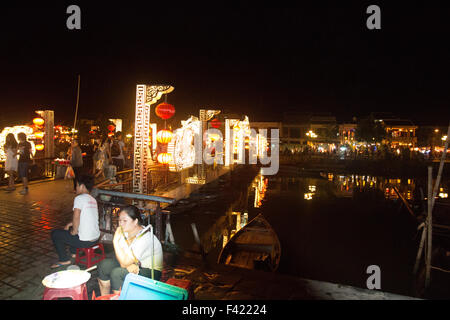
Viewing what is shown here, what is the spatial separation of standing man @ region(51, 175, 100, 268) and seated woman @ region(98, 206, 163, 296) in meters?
0.91

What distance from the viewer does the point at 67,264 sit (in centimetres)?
460

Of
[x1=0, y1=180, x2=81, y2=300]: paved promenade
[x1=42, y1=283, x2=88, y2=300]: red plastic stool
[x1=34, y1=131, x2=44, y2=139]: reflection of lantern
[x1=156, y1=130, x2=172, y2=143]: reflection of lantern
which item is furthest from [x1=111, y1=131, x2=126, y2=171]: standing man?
[x1=42, y1=283, x2=88, y2=300]: red plastic stool

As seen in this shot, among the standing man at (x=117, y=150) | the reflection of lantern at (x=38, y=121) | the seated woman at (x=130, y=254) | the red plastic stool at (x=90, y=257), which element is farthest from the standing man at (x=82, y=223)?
the reflection of lantern at (x=38, y=121)

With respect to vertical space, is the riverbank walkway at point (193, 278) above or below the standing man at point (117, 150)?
below

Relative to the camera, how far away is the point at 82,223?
4.19 metres

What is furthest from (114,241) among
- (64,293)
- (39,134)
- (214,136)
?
(39,134)

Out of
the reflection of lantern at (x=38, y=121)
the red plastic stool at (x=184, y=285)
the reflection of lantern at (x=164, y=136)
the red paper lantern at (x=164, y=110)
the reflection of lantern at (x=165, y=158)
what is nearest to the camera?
the red plastic stool at (x=184, y=285)

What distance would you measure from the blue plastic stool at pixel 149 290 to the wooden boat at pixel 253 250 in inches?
188

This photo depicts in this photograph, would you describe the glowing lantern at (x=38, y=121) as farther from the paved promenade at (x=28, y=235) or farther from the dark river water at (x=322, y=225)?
the dark river water at (x=322, y=225)

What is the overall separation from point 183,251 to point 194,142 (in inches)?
401

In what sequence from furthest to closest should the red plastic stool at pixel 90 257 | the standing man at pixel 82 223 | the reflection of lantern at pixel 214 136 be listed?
the reflection of lantern at pixel 214 136
the red plastic stool at pixel 90 257
the standing man at pixel 82 223

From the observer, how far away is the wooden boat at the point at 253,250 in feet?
24.4
